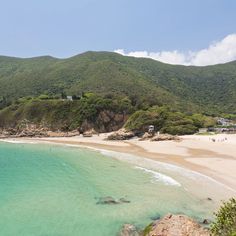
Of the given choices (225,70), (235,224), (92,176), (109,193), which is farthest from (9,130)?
(225,70)

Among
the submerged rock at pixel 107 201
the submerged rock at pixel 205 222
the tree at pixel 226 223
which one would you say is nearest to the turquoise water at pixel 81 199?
the submerged rock at pixel 107 201

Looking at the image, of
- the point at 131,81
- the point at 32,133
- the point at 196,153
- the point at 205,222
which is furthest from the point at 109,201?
the point at 131,81

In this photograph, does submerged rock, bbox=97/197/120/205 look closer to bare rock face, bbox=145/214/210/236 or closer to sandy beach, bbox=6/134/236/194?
bare rock face, bbox=145/214/210/236

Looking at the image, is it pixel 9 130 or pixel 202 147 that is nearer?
pixel 202 147

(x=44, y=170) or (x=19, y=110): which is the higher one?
(x=19, y=110)

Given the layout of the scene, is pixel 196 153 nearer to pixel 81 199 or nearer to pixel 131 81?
pixel 81 199

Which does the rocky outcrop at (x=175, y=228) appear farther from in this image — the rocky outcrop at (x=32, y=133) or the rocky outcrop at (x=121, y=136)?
the rocky outcrop at (x=32, y=133)

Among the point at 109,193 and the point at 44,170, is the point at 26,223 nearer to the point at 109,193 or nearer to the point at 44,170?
the point at 109,193

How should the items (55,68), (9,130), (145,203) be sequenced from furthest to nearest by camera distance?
(55,68)
(9,130)
(145,203)
